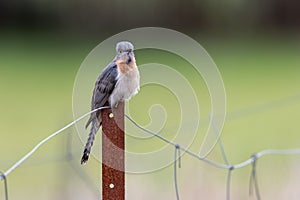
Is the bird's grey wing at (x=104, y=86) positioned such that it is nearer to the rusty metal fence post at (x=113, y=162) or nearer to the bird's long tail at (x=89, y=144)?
the bird's long tail at (x=89, y=144)

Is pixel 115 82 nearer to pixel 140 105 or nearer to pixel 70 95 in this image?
pixel 140 105

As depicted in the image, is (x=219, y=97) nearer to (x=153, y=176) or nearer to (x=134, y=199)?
(x=134, y=199)

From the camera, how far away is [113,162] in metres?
2.04

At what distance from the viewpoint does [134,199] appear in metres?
3.77

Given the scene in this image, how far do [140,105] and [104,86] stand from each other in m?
5.52

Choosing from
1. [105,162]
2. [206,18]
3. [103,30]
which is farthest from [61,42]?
[105,162]

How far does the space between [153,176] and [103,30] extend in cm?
1392

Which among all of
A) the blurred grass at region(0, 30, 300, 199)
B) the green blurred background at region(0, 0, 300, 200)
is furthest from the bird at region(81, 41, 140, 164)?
the blurred grass at region(0, 30, 300, 199)

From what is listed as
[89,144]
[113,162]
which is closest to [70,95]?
[89,144]

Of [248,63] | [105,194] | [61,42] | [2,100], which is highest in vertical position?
[61,42]

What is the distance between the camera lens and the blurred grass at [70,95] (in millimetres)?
5469

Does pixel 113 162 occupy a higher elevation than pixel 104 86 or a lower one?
lower

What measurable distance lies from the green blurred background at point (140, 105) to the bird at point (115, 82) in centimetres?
14

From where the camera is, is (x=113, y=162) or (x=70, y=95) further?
(x=70, y=95)
